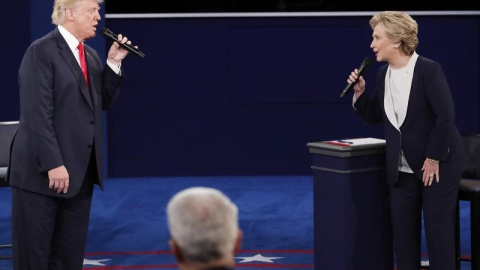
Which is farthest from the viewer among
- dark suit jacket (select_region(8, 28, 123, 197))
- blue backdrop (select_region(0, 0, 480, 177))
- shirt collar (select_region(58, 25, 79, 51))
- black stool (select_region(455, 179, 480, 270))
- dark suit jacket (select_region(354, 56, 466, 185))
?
blue backdrop (select_region(0, 0, 480, 177))

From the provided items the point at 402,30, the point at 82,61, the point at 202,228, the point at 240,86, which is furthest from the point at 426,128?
the point at 240,86

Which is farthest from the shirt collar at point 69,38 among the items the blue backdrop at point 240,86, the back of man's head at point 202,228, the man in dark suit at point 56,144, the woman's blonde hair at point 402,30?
the blue backdrop at point 240,86

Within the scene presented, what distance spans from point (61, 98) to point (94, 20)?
39 cm

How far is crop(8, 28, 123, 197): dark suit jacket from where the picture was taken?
13.2ft

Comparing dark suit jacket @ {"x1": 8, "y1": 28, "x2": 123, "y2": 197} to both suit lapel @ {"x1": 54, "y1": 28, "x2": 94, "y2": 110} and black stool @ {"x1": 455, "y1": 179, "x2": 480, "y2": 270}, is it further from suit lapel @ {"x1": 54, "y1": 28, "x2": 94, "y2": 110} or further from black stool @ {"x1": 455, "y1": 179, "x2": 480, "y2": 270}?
black stool @ {"x1": 455, "y1": 179, "x2": 480, "y2": 270}

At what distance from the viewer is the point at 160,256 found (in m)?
5.92

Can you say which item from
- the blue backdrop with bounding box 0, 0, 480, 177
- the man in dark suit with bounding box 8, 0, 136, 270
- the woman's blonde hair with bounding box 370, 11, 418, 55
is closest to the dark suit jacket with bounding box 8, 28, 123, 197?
the man in dark suit with bounding box 8, 0, 136, 270

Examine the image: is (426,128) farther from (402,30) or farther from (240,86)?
(240,86)

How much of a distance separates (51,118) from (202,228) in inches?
83.0

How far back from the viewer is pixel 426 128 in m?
4.57

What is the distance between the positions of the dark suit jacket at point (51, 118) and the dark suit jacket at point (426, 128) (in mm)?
1480

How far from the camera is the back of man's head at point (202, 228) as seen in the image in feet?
6.94

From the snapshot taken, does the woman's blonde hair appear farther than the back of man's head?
Yes

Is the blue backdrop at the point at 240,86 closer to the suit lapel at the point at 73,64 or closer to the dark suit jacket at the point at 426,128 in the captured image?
the dark suit jacket at the point at 426,128
